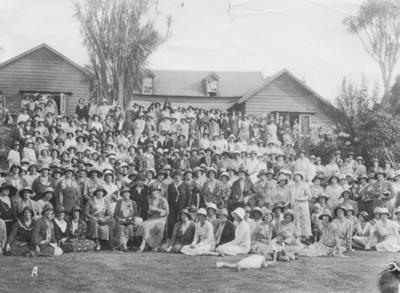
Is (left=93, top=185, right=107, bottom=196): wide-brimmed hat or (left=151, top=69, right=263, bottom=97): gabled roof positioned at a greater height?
(left=151, top=69, right=263, bottom=97): gabled roof

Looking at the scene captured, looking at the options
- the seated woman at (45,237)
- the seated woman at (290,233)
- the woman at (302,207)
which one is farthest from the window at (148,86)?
the seated woman at (45,237)

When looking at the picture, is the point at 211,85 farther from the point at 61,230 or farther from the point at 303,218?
the point at 61,230

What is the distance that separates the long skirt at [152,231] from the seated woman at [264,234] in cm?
195

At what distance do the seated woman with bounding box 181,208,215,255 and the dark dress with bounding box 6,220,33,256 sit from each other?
9.83ft

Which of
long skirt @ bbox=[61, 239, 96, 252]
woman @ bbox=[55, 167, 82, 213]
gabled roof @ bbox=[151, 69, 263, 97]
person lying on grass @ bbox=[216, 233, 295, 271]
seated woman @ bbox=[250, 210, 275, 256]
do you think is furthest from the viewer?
gabled roof @ bbox=[151, 69, 263, 97]

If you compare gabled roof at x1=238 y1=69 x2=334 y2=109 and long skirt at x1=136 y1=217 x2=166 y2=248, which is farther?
gabled roof at x1=238 y1=69 x2=334 y2=109

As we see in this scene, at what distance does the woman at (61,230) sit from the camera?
11328 mm

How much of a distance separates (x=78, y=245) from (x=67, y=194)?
1.34 m

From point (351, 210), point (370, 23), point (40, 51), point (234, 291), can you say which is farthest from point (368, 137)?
point (40, 51)

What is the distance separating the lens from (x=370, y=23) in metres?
28.1

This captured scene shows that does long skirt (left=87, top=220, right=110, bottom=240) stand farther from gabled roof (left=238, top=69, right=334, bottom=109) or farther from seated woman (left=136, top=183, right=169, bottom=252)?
gabled roof (left=238, top=69, right=334, bottom=109)

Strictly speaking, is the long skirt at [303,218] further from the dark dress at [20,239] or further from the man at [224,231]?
the dark dress at [20,239]

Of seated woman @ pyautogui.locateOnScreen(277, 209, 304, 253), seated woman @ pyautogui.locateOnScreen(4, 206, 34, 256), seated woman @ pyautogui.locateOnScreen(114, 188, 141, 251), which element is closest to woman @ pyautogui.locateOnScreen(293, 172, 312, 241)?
seated woman @ pyautogui.locateOnScreen(277, 209, 304, 253)

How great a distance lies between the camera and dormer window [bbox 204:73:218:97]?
3753 cm
